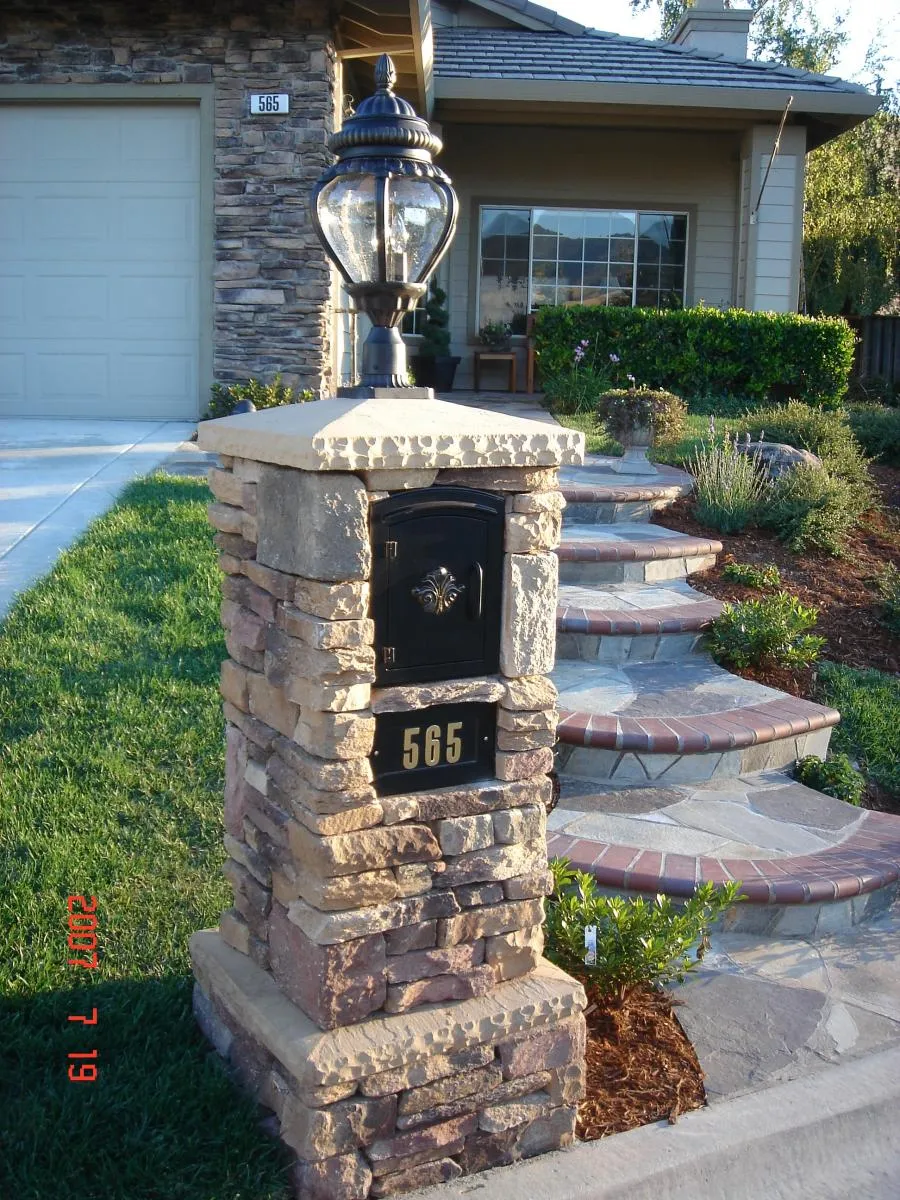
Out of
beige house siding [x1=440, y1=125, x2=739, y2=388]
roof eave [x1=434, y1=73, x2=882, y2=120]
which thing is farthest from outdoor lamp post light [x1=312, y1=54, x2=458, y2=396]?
beige house siding [x1=440, y1=125, x2=739, y2=388]

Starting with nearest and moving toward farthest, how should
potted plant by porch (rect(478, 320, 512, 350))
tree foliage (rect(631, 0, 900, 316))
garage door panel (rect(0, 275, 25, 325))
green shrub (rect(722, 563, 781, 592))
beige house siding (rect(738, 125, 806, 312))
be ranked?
green shrub (rect(722, 563, 781, 592))
garage door panel (rect(0, 275, 25, 325))
beige house siding (rect(738, 125, 806, 312))
potted plant by porch (rect(478, 320, 512, 350))
tree foliage (rect(631, 0, 900, 316))

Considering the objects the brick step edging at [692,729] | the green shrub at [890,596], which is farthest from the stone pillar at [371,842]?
the green shrub at [890,596]

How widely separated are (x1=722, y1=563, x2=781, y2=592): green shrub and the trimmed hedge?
16.8ft

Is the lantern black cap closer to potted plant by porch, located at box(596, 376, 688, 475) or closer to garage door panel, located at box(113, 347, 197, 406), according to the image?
potted plant by porch, located at box(596, 376, 688, 475)

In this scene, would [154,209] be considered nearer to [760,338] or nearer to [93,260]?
[93,260]

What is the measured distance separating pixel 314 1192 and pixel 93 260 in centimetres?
842

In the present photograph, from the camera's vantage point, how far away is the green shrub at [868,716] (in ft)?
15.5

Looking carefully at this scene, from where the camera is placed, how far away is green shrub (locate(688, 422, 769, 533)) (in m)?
6.78

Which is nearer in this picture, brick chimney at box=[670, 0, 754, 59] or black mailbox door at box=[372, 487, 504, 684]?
black mailbox door at box=[372, 487, 504, 684]

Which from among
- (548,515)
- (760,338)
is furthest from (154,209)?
(548,515)

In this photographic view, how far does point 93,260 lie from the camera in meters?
9.40

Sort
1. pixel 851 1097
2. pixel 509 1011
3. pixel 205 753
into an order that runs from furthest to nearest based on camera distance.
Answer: pixel 205 753
pixel 851 1097
pixel 509 1011

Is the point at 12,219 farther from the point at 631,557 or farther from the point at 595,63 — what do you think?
the point at 631,557
